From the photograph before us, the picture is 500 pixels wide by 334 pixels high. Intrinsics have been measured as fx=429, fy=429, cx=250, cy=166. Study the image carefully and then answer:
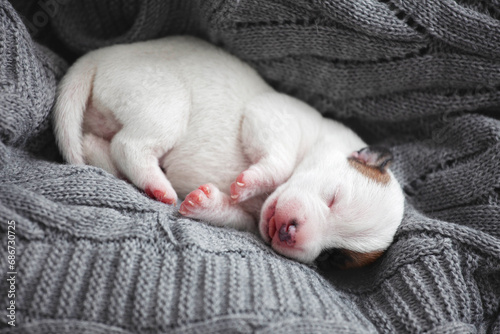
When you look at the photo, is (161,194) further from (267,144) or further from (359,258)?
(359,258)

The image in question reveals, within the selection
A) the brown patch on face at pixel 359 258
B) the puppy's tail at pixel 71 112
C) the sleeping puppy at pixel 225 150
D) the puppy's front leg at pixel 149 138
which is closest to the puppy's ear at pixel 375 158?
the sleeping puppy at pixel 225 150

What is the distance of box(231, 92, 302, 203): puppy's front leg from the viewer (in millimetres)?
1472

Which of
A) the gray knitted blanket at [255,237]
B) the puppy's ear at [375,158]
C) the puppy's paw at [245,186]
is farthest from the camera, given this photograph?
the puppy's ear at [375,158]

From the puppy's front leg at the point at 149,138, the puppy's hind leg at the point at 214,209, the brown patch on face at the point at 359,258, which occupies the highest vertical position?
the puppy's front leg at the point at 149,138

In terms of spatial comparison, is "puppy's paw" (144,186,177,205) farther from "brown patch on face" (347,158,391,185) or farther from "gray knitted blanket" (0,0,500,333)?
"brown patch on face" (347,158,391,185)

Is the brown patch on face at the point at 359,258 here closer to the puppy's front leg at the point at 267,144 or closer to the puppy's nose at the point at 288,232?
the puppy's nose at the point at 288,232

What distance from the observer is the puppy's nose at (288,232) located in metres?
1.33

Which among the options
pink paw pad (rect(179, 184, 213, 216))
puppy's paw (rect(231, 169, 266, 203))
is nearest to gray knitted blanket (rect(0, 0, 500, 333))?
pink paw pad (rect(179, 184, 213, 216))

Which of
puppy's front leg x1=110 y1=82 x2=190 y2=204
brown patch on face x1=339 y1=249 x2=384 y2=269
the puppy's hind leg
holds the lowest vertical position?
brown patch on face x1=339 y1=249 x2=384 y2=269

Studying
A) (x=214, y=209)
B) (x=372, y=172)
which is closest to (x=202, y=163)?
(x=214, y=209)

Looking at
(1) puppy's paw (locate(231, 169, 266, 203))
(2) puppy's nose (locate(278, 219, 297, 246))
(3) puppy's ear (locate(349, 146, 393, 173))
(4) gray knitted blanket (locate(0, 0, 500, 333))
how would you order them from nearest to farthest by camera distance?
(4) gray knitted blanket (locate(0, 0, 500, 333)) → (2) puppy's nose (locate(278, 219, 297, 246)) → (1) puppy's paw (locate(231, 169, 266, 203)) → (3) puppy's ear (locate(349, 146, 393, 173))

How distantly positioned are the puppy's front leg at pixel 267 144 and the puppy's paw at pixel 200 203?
72 mm

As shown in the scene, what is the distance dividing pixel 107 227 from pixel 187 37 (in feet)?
3.07

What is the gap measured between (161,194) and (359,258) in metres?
0.70
